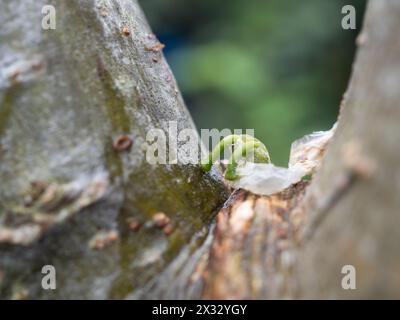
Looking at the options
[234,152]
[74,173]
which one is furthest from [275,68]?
[74,173]

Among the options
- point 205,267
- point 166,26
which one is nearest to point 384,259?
point 205,267

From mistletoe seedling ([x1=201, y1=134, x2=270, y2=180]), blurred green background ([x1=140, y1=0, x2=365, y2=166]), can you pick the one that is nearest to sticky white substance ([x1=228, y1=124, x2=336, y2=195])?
mistletoe seedling ([x1=201, y1=134, x2=270, y2=180])

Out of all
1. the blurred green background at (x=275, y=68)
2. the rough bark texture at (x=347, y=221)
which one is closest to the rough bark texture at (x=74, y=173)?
the rough bark texture at (x=347, y=221)

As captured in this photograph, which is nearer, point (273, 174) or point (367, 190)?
point (367, 190)

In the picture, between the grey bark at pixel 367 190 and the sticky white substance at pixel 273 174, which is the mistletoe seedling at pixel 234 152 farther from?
the grey bark at pixel 367 190

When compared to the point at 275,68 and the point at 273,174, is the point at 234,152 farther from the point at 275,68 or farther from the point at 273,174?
the point at 275,68
